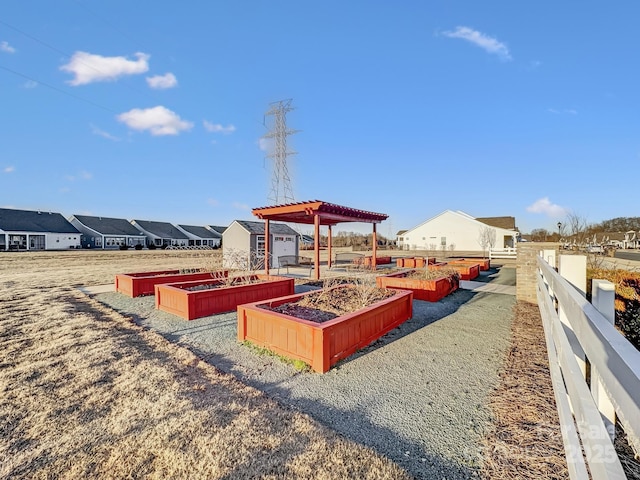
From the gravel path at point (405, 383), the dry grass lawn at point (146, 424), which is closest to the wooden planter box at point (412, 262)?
the gravel path at point (405, 383)

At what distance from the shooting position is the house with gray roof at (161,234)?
156 ft

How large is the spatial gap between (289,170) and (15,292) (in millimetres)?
18650

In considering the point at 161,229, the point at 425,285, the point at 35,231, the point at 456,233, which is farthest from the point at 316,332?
the point at 161,229

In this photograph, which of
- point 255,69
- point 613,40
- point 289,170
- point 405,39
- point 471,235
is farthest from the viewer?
point 471,235

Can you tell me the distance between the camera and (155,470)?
2184 mm

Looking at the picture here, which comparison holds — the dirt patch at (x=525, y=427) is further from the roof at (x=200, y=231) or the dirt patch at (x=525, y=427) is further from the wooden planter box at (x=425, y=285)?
the roof at (x=200, y=231)

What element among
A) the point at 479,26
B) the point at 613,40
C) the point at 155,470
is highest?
the point at 479,26

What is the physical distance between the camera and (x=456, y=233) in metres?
37.1

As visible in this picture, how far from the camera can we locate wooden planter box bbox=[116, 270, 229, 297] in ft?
28.1

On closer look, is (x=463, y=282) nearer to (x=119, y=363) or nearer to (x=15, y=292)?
(x=119, y=363)

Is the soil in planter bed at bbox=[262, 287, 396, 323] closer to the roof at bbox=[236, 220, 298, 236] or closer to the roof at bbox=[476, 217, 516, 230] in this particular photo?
the roof at bbox=[236, 220, 298, 236]

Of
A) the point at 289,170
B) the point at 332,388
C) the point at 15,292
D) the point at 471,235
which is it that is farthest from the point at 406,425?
the point at 471,235

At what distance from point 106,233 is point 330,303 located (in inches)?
1879

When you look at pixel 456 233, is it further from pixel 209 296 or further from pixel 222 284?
pixel 209 296
